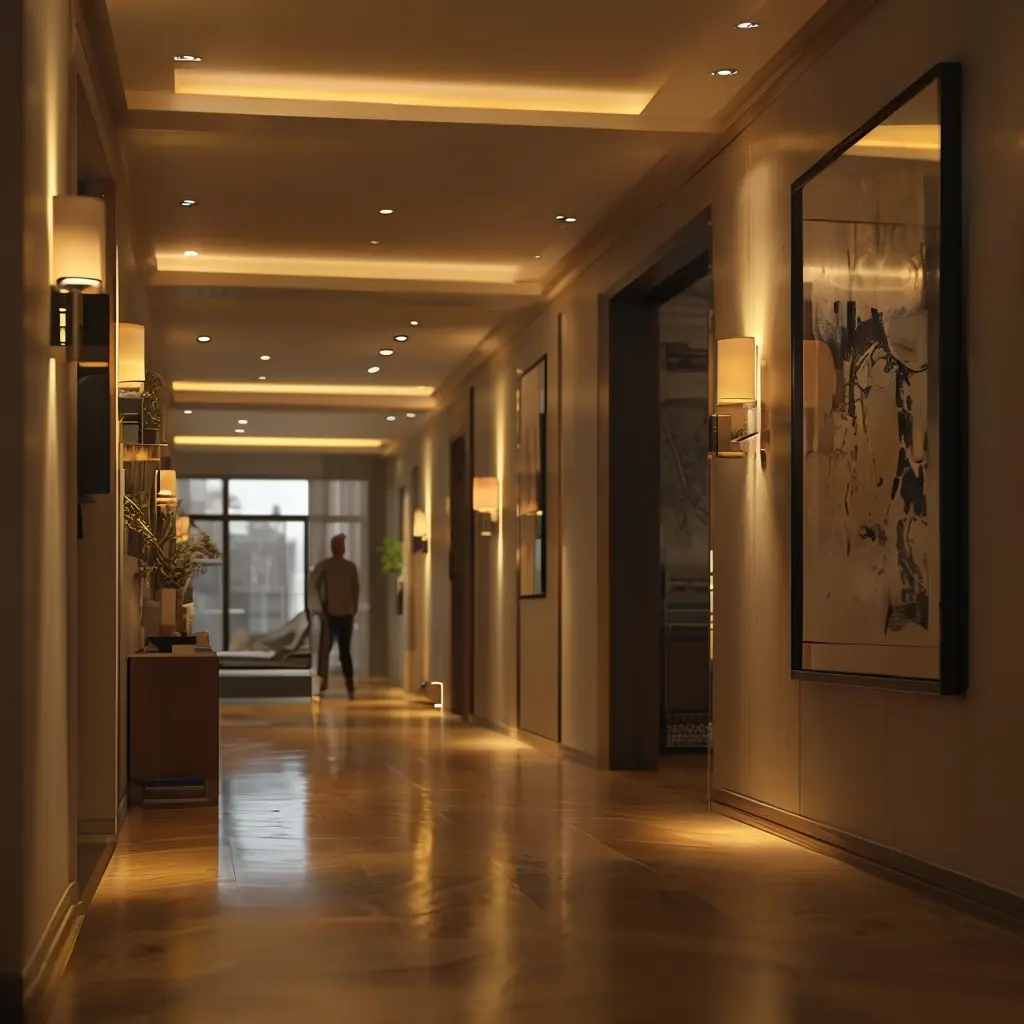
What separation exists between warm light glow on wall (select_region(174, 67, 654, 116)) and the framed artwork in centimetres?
362

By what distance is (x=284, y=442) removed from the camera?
20.8 metres

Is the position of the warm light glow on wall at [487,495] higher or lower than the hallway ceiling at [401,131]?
lower

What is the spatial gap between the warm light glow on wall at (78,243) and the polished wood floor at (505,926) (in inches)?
66.9

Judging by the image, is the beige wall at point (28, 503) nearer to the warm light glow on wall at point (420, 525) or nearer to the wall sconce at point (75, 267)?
the wall sconce at point (75, 267)

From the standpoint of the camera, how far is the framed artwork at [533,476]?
10.6 m

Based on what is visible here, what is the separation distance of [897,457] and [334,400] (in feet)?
36.7

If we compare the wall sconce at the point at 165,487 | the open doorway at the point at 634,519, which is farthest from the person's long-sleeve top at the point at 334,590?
the wall sconce at the point at 165,487

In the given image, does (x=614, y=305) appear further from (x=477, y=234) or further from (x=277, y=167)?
(x=277, y=167)

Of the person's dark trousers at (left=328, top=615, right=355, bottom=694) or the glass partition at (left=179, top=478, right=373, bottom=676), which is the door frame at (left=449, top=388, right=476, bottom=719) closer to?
the person's dark trousers at (left=328, top=615, right=355, bottom=694)

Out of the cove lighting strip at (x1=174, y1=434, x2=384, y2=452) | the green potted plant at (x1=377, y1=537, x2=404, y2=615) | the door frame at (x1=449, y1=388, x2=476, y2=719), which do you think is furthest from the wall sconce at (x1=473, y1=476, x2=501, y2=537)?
the cove lighting strip at (x1=174, y1=434, x2=384, y2=452)

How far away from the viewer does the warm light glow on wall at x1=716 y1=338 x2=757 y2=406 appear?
257 inches

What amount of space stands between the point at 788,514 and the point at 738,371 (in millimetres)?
683

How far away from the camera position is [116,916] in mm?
4562

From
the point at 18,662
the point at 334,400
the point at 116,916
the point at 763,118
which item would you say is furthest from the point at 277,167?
the point at 334,400
